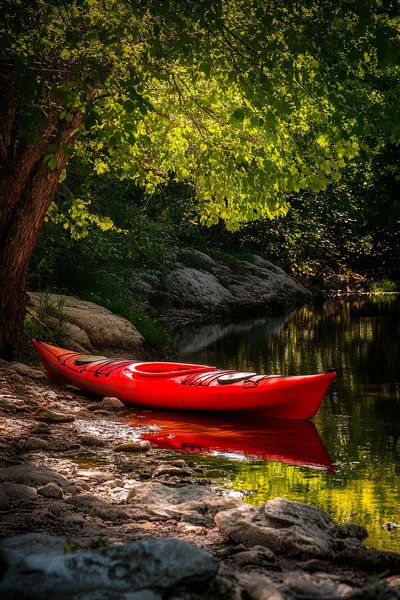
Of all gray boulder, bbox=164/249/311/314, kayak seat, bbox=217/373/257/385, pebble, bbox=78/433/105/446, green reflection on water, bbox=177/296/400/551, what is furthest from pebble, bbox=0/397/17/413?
gray boulder, bbox=164/249/311/314

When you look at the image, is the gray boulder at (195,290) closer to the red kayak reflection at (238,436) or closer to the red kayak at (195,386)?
the red kayak at (195,386)

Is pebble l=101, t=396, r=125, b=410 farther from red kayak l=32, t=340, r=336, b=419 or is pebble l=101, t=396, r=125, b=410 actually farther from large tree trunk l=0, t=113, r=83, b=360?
large tree trunk l=0, t=113, r=83, b=360

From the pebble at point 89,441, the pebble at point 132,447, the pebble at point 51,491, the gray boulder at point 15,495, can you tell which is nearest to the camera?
the gray boulder at point 15,495

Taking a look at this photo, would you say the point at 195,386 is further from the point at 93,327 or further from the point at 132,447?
the point at 93,327

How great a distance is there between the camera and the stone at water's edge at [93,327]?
13.9 metres

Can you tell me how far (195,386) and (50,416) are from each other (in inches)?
87.3

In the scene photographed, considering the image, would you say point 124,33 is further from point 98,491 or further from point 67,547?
point 67,547

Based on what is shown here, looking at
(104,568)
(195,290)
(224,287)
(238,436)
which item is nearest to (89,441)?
(238,436)

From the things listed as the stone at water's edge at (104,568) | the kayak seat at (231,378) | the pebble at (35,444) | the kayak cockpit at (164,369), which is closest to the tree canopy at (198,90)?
the kayak cockpit at (164,369)

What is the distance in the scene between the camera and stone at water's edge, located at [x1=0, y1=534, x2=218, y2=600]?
2.86 meters

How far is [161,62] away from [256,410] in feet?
14.4

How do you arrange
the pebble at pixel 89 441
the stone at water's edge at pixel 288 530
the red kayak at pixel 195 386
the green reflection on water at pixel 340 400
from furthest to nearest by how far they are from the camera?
the red kayak at pixel 195 386
the pebble at pixel 89 441
the green reflection on water at pixel 340 400
the stone at water's edge at pixel 288 530

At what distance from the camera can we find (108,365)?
11391 mm

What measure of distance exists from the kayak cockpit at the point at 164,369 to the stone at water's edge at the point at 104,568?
760 centimetres
